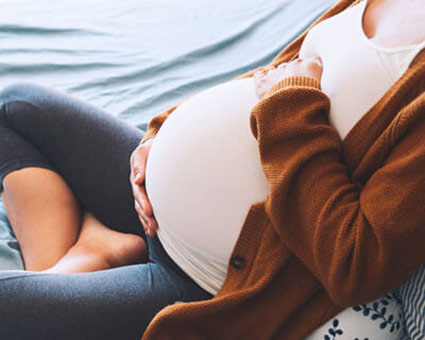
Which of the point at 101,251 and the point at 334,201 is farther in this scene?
the point at 101,251

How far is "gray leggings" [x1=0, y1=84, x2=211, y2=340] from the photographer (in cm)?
80

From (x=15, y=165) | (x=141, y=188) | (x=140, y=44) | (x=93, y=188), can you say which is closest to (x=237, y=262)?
(x=141, y=188)

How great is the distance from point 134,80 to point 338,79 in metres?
0.83

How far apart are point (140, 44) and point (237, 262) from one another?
104 centimetres

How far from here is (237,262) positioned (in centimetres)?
78

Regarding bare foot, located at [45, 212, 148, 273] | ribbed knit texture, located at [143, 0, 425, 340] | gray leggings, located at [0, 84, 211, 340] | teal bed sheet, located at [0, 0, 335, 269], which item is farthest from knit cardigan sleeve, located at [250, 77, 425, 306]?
teal bed sheet, located at [0, 0, 335, 269]

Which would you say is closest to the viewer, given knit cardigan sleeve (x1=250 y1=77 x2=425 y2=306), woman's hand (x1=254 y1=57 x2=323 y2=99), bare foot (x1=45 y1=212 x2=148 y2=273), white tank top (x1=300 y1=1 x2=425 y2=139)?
knit cardigan sleeve (x1=250 y1=77 x2=425 y2=306)

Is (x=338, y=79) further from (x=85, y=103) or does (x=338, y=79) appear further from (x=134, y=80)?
(x=134, y=80)

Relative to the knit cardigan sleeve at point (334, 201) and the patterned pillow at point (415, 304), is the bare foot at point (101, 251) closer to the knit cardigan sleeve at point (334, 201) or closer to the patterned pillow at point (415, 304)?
the knit cardigan sleeve at point (334, 201)

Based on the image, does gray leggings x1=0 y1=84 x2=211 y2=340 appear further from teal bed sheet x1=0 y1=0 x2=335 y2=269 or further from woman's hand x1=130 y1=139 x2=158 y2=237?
teal bed sheet x1=0 y1=0 x2=335 y2=269

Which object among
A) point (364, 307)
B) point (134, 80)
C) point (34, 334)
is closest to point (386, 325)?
point (364, 307)

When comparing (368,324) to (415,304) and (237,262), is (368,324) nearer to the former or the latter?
(415,304)

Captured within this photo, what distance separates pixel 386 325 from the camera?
28.9 inches

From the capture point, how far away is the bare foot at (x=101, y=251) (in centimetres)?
95
